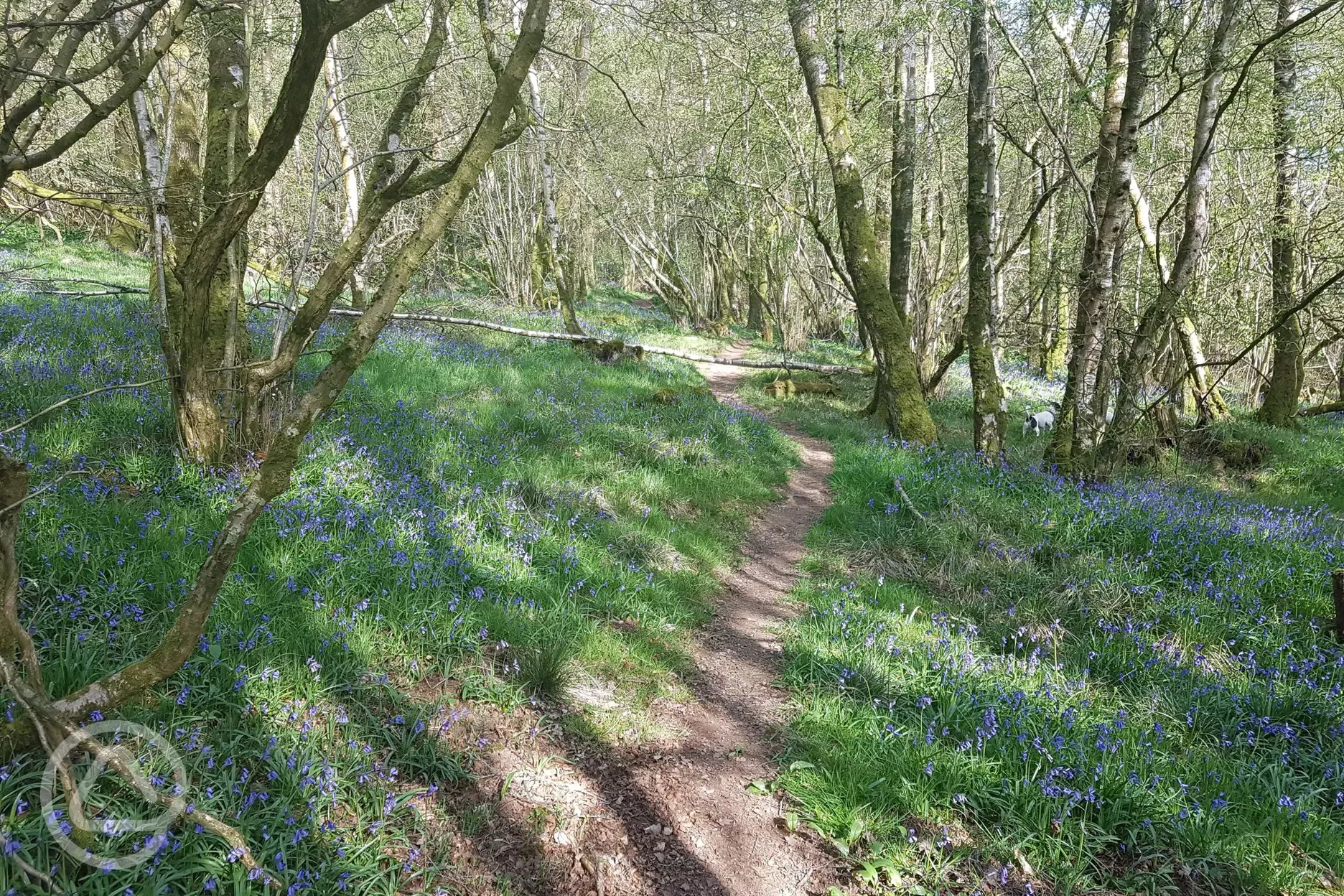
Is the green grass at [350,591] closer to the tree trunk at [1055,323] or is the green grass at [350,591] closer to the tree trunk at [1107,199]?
the tree trunk at [1107,199]

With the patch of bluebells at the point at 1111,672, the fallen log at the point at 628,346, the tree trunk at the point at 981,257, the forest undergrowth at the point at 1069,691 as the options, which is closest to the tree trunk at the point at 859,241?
the tree trunk at the point at 981,257

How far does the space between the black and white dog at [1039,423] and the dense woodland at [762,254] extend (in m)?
0.17

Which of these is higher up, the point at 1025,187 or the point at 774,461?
the point at 1025,187

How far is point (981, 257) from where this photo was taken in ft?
27.0

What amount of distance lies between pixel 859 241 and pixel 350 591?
7.89 meters

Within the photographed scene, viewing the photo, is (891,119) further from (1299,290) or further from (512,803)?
(512,803)

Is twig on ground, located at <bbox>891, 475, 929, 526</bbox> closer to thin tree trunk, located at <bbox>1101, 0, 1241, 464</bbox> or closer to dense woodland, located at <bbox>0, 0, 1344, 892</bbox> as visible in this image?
dense woodland, located at <bbox>0, 0, 1344, 892</bbox>

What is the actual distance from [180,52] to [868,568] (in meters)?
6.86

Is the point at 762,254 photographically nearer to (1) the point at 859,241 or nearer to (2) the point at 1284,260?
(1) the point at 859,241

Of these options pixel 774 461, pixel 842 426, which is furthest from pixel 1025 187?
pixel 774 461

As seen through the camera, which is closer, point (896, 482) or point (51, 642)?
point (51, 642)

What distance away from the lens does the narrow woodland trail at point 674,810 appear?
2934mm

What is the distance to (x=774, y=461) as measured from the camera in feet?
30.1

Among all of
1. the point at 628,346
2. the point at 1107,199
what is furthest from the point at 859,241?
the point at 628,346
